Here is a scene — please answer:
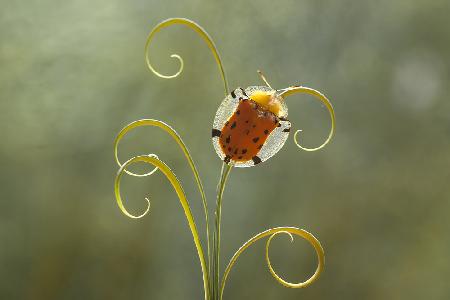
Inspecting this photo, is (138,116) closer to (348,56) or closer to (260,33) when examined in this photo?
(260,33)

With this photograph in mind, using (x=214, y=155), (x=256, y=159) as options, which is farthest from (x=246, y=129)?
(x=214, y=155)

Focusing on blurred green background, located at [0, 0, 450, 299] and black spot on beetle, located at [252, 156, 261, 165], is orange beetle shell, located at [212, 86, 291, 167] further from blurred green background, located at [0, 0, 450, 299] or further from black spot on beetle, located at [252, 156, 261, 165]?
blurred green background, located at [0, 0, 450, 299]

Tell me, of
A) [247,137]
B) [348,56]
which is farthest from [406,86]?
[247,137]

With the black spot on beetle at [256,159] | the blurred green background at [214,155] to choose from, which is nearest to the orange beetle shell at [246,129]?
the black spot on beetle at [256,159]

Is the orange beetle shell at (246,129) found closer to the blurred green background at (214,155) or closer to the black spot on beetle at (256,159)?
the black spot on beetle at (256,159)

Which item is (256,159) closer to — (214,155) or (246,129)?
(246,129)

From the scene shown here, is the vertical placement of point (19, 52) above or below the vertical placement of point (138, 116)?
above
